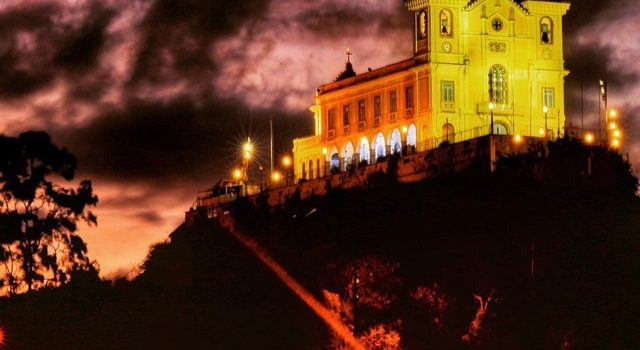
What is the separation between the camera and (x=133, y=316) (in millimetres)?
114812

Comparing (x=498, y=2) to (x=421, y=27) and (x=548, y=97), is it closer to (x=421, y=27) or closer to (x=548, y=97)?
(x=421, y=27)

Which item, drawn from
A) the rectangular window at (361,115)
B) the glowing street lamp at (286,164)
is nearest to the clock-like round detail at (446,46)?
the rectangular window at (361,115)

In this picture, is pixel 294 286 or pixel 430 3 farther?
pixel 430 3

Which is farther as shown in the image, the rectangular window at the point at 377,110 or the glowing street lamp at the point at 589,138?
the rectangular window at the point at 377,110

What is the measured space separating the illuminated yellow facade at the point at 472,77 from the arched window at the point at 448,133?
0.17ft

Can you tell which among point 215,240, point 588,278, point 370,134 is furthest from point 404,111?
point 588,278

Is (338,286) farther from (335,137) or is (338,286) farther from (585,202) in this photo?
(335,137)

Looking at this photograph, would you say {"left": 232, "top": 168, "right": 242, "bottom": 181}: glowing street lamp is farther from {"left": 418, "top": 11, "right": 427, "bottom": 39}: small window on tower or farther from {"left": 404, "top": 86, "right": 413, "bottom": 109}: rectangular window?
{"left": 418, "top": 11, "right": 427, "bottom": 39}: small window on tower

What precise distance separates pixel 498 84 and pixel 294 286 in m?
16.8

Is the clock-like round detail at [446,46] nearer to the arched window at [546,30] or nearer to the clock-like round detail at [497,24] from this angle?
the clock-like round detail at [497,24]

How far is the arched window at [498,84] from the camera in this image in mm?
119375

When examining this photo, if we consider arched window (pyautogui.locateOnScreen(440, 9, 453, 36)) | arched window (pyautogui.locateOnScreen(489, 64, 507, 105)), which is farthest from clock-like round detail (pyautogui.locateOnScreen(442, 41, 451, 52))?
arched window (pyautogui.locateOnScreen(489, 64, 507, 105))

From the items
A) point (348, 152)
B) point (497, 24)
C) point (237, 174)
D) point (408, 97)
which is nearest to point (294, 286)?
point (408, 97)

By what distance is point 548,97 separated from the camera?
395ft
